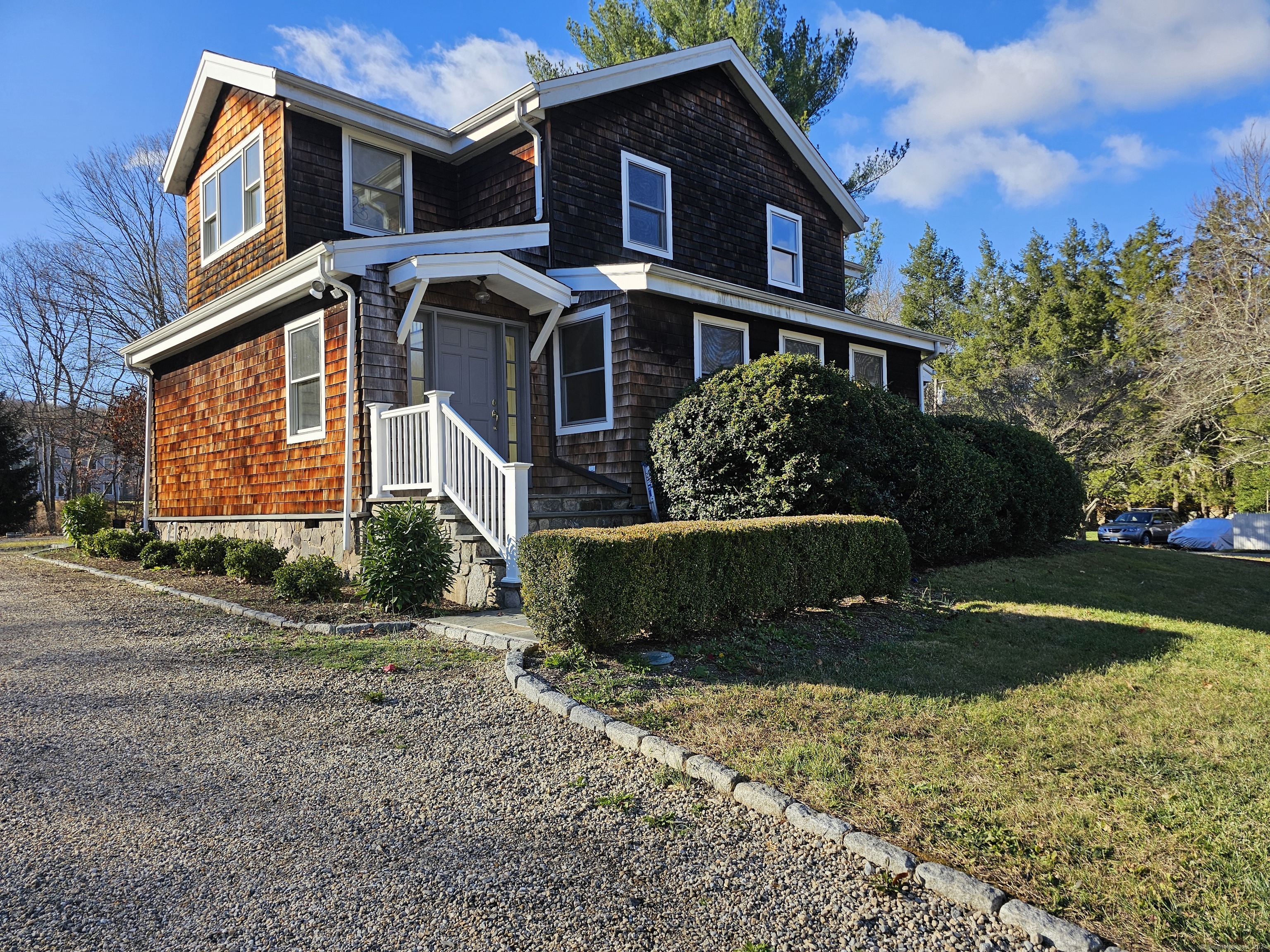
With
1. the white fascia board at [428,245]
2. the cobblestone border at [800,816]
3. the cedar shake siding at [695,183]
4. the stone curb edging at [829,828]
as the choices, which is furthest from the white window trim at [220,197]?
the stone curb edging at [829,828]

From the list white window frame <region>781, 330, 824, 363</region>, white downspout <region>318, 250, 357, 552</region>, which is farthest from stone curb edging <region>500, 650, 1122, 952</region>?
white window frame <region>781, 330, 824, 363</region>

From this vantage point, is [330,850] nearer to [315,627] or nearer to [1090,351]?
[315,627]

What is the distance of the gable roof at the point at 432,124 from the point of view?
10469 millimetres

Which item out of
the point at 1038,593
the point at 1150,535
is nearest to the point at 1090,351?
the point at 1150,535

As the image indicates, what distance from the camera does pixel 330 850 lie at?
2895 millimetres

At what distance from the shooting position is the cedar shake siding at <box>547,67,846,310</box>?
11.3 meters

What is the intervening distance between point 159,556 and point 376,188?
625cm

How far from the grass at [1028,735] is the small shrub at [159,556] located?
8.89 metres

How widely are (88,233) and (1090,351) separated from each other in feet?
135

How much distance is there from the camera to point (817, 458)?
27.0ft

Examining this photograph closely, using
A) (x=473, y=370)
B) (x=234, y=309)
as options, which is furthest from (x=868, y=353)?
(x=234, y=309)

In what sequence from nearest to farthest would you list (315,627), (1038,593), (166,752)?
(166,752), (315,627), (1038,593)

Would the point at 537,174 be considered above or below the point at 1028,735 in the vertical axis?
above

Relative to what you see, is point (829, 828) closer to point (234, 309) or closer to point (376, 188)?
point (234, 309)
